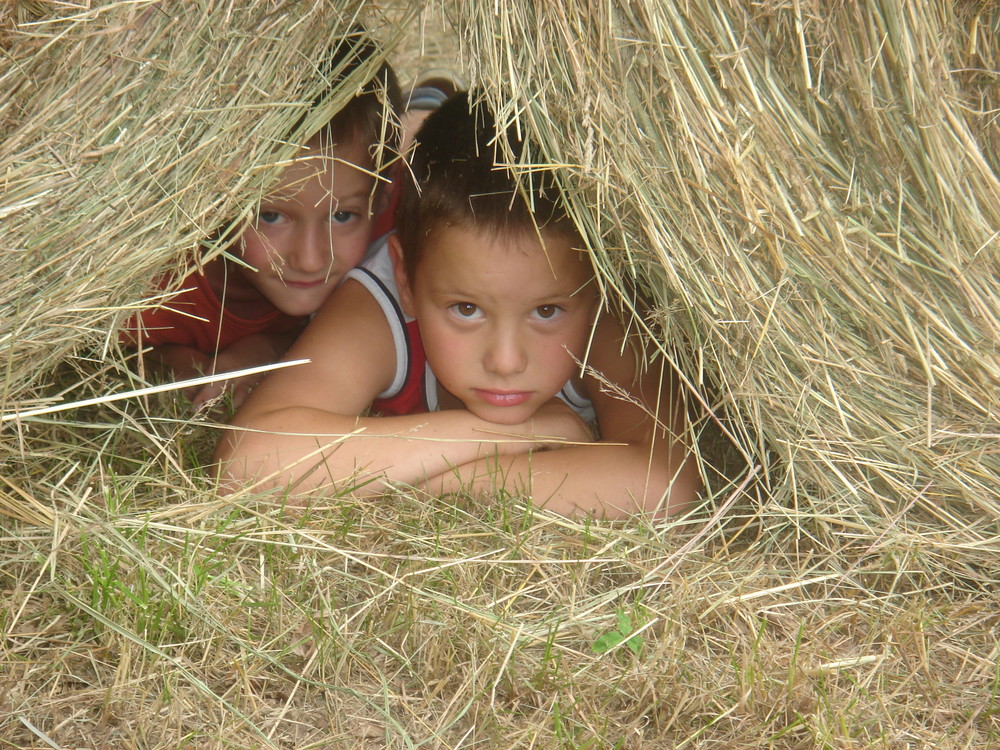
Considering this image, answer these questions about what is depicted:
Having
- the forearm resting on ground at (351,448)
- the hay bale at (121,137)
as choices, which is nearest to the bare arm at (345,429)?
the forearm resting on ground at (351,448)

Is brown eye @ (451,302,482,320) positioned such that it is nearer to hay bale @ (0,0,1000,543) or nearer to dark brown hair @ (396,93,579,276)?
dark brown hair @ (396,93,579,276)

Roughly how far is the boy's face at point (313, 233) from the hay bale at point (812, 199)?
71cm

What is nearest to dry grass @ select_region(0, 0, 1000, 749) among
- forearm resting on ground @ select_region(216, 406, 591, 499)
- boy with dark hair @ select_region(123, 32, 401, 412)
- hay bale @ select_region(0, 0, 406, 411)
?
hay bale @ select_region(0, 0, 406, 411)

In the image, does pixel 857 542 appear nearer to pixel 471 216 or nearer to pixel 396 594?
pixel 396 594

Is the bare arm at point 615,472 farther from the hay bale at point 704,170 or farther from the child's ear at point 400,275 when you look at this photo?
the child's ear at point 400,275

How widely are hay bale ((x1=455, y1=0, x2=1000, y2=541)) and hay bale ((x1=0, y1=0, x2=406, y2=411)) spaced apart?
0.32 metres

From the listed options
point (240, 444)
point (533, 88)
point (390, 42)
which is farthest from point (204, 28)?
point (240, 444)

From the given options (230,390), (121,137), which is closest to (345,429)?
(230,390)

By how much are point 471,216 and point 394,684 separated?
932 mm

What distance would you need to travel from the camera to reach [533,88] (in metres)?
1.57

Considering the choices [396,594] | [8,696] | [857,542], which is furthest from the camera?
[857,542]

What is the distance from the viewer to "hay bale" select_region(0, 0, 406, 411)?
142cm

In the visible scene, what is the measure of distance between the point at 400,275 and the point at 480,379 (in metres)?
0.36

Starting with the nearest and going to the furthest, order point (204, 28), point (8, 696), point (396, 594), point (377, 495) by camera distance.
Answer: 1. point (8, 696)
2. point (204, 28)
3. point (396, 594)
4. point (377, 495)
